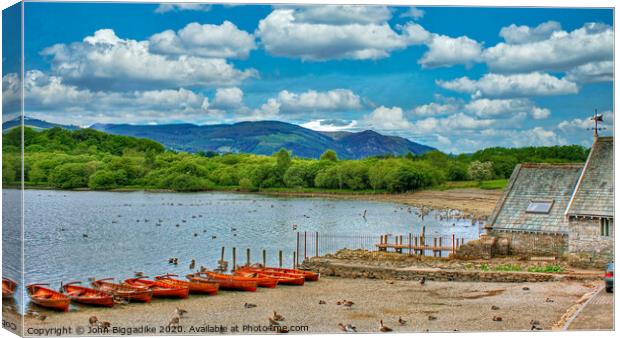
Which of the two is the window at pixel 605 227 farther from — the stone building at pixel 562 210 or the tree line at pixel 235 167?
the tree line at pixel 235 167

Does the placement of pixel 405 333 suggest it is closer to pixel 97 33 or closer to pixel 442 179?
pixel 97 33

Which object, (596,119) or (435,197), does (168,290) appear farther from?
(435,197)

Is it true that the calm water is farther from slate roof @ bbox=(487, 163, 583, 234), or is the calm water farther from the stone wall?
slate roof @ bbox=(487, 163, 583, 234)

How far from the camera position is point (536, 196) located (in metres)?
25.4

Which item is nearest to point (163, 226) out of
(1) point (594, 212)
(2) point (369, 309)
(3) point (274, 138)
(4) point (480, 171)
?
(3) point (274, 138)

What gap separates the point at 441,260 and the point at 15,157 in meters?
15.1

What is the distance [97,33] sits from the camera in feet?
57.1

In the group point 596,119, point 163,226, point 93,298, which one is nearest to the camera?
point 596,119

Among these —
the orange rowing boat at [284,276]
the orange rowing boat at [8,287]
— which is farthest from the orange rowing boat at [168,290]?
the orange rowing boat at [8,287]

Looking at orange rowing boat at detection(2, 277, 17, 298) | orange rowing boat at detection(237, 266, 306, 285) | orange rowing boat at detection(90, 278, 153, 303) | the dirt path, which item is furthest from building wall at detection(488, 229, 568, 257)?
the dirt path

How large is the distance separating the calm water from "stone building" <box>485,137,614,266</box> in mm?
10251

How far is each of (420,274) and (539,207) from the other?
454 centimetres

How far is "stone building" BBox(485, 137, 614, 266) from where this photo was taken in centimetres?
2169

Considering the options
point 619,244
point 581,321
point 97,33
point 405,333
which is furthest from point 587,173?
point 97,33
